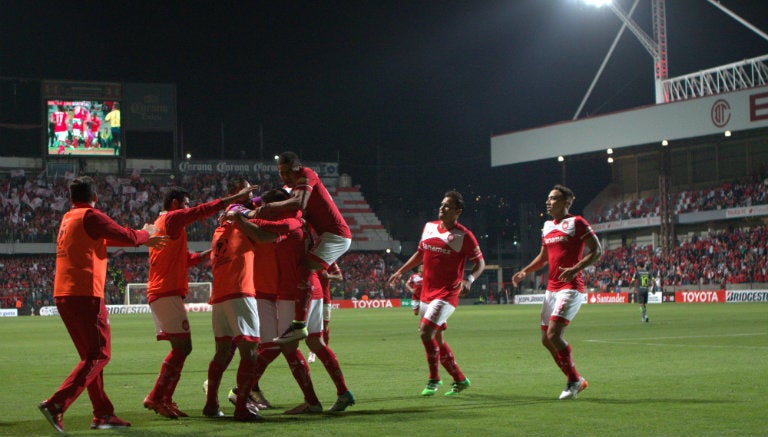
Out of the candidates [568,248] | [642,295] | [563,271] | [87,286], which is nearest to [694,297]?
[642,295]

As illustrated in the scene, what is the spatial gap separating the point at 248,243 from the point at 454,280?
356 cm

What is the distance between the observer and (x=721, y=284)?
60938mm

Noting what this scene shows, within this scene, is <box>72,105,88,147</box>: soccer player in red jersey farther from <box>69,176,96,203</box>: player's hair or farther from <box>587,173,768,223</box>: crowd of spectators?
<box>69,176,96,203</box>: player's hair

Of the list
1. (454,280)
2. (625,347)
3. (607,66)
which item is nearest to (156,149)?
(607,66)

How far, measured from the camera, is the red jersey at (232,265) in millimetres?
10367

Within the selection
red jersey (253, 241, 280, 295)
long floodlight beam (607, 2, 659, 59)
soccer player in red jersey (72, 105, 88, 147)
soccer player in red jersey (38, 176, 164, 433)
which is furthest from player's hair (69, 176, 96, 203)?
soccer player in red jersey (72, 105, 88, 147)

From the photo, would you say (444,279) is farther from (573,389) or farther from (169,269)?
(169,269)

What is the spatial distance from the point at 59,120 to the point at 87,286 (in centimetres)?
6098

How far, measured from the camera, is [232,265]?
10.4 metres

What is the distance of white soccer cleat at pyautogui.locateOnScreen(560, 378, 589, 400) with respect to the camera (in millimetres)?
11891

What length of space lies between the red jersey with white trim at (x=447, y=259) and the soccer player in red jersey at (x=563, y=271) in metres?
0.90

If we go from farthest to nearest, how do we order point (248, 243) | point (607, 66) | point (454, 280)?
1. point (607, 66)
2. point (454, 280)
3. point (248, 243)

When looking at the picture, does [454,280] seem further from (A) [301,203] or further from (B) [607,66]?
(B) [607,66]

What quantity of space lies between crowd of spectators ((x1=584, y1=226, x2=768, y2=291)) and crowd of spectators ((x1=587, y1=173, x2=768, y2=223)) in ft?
6.30
